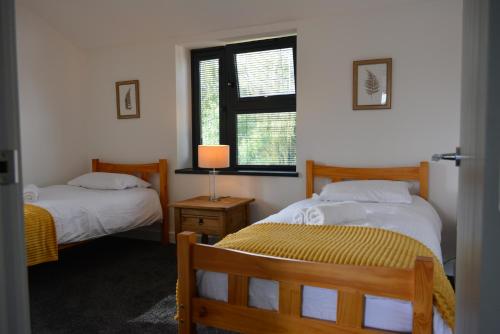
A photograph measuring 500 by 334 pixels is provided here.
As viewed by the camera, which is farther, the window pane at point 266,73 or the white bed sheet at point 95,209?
the window pane at point 266,73

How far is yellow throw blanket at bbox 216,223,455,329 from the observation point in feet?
4.19

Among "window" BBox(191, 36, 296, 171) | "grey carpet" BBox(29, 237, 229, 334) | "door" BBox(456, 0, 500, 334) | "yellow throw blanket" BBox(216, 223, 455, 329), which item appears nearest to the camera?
"door" BBox(456, 0, 500, 334)

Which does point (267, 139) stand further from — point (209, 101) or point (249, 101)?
point (209, 101)

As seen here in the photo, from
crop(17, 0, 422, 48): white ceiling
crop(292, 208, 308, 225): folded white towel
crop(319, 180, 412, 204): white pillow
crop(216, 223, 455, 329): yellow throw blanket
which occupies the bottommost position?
crop(216, 223, 455, 329): yellow throw blanket

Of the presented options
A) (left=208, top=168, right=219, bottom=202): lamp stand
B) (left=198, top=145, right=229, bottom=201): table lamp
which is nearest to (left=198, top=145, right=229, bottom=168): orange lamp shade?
(left=198, top=145, right=229, bottom=201): table lamp

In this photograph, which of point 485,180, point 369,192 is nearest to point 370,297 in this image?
point 485,180

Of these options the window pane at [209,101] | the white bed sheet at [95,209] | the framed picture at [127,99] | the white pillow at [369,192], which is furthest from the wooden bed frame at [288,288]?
the framed picture at [127,99]

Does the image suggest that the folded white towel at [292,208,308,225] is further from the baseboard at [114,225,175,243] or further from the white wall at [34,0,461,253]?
the baseboard at [114,225,175,243]

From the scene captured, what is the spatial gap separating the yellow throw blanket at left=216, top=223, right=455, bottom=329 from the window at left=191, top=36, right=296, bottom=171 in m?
1.62

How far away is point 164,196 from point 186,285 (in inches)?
87.0

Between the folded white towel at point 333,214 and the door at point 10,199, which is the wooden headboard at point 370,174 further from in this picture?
the door at point 10,199

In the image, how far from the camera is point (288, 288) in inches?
53.2

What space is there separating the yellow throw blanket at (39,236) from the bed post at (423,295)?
2.18m

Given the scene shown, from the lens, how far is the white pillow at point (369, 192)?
249cm
